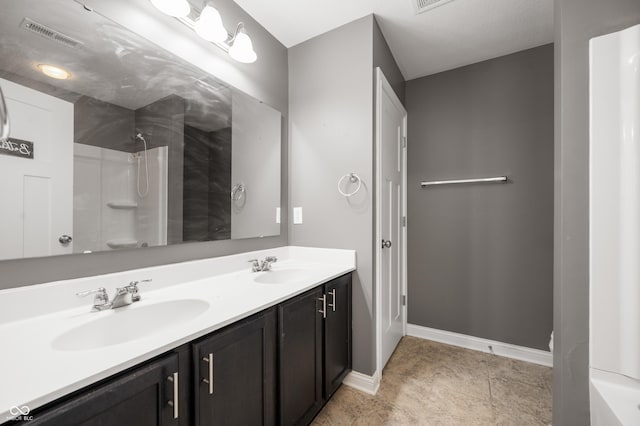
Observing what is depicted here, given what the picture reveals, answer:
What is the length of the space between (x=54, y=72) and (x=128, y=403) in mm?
1110

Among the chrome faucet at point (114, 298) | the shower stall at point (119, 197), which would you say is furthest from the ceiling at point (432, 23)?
the chrome faucet at point (114, 298)

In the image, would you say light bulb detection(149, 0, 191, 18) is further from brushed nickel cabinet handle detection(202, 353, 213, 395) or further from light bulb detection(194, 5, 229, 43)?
brushed nickel cabinet handle detection(202, 353, 213, 395)

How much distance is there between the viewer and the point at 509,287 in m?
2.11

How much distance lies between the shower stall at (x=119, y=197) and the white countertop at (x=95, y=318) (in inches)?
6.1

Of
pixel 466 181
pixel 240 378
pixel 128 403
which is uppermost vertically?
pixel 466 181

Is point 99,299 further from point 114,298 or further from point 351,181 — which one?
point 351,181

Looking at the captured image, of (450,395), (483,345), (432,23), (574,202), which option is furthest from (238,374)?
(432,23)

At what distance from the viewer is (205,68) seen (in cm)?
143

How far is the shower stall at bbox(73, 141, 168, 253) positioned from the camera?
37.6 inches

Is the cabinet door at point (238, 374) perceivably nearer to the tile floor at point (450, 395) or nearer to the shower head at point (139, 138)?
the tile floor at point (450, 395)

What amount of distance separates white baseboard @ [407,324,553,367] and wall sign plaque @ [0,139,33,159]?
281cm

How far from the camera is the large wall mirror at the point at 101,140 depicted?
2.74 ft

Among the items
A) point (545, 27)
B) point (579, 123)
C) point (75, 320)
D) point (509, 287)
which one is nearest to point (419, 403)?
point (509, 287)

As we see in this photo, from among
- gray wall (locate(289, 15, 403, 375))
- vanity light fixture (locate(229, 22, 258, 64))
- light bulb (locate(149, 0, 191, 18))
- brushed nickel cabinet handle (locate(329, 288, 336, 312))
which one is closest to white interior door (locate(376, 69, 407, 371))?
gray wall (locate(289, 15, 403, 375))
